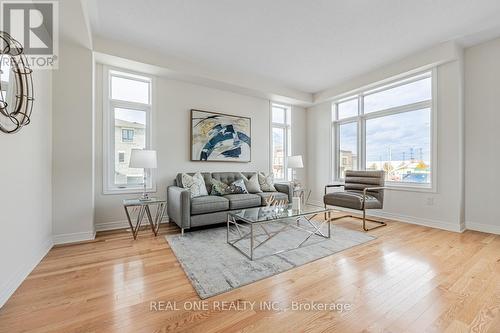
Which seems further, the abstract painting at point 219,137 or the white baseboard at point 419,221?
the abstract painting at point 219,137

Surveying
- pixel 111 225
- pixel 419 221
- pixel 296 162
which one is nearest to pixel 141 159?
pixel 111 225

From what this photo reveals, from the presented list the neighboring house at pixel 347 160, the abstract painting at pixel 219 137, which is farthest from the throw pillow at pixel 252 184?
the neighboring house at pixel 347 160

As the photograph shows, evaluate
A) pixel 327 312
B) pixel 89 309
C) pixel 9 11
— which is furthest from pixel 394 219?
pixel 9 11

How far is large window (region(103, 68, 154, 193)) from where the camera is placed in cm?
337

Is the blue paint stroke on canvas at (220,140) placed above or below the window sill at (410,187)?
above

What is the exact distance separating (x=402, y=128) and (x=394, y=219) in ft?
5.27

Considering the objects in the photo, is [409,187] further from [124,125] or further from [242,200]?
[124,125]

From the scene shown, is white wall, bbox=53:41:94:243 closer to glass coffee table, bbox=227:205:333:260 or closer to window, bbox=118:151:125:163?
window, bbox=118:151:125:163

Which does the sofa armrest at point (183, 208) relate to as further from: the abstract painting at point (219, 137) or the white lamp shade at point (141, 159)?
the abstract painting at point (219, 137)

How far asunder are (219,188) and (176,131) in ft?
4.19

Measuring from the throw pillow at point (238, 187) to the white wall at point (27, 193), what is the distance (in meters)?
2.38

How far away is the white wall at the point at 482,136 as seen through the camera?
9.90 feet
